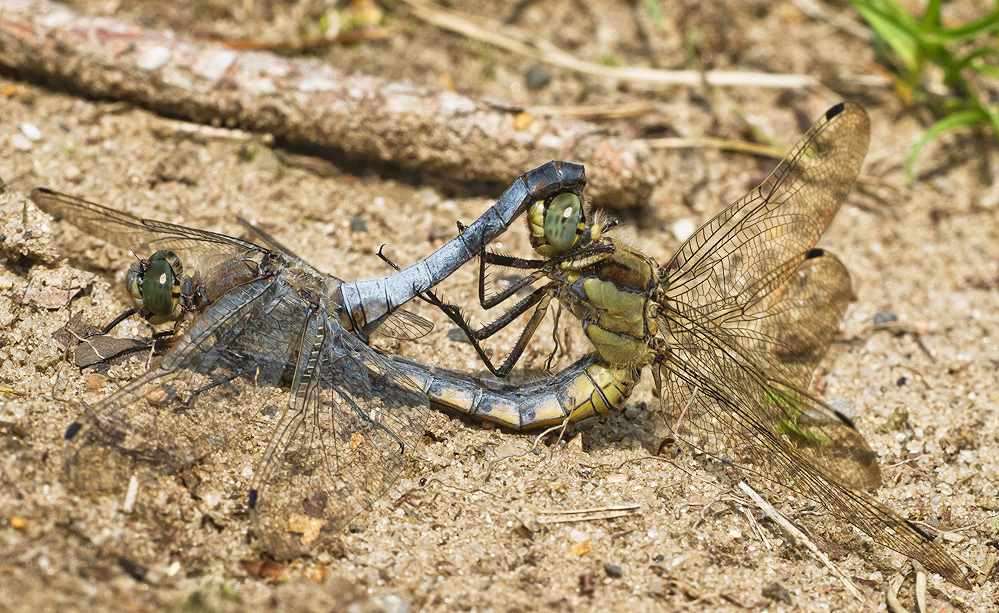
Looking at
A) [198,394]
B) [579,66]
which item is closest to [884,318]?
[579,66]

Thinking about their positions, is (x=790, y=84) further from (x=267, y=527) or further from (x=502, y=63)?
(x=267, y=527)

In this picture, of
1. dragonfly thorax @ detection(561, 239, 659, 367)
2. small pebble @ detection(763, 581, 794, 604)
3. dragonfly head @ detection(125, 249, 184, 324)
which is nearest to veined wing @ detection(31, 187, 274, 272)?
dragonfly head @ detection(125, 249, 184, 324)

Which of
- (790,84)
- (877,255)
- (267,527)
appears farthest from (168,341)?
(790,84)

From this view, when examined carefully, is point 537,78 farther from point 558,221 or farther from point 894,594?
point 894,594

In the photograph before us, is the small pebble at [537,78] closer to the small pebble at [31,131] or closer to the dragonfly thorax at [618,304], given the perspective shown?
the dragonfly thorax at [618,304]

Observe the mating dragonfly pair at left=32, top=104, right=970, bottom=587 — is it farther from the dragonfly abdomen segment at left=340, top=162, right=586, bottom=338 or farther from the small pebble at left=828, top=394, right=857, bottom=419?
the small pebble at left=828, top=394, right=857, bottom=419

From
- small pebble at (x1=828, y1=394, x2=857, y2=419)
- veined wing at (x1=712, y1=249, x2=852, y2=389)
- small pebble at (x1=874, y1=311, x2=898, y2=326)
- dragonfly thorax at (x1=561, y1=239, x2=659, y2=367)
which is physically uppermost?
small pebble at (x1=874, y1=311, x2=898, y2=326)

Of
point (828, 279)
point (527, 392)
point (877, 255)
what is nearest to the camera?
point (527, 392)

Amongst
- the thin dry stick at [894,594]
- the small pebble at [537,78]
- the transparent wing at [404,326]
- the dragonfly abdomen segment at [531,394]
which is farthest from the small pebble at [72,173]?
the thin dry stick at [894,594]
